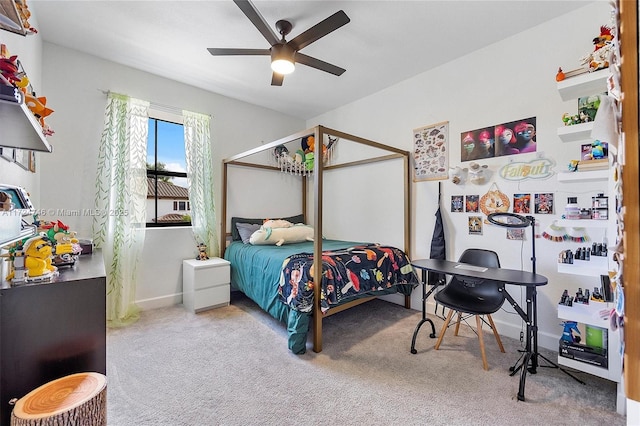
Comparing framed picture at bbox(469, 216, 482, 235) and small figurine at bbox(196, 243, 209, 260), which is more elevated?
framed picture at bbox(469, 216, 482, 235)

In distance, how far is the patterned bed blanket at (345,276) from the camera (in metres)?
2.29

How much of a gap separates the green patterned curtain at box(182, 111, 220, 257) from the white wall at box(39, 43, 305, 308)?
0.16 m

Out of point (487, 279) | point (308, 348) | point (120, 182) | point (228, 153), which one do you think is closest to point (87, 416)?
point (308, 348)

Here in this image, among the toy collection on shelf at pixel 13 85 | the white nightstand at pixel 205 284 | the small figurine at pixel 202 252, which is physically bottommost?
the white nightstand at pixel 205 284

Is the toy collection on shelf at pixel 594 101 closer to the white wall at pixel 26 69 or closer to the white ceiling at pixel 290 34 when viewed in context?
the white ceiling at pixel 290 34

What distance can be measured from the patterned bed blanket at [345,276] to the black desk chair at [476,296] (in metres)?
0.53

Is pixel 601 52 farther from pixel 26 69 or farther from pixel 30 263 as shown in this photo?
pixel 26 69

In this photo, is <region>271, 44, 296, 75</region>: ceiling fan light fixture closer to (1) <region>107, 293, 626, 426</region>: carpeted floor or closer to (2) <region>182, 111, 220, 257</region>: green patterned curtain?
(2) <region>182, 111, 220, 257</region>: green patterned curtain

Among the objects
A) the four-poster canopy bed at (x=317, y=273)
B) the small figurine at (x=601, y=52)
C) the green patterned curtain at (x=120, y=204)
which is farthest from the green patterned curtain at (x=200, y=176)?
the small figurine at (x=601, y=52)

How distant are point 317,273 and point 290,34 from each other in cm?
210

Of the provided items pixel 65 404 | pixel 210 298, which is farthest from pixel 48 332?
pixel 210 298

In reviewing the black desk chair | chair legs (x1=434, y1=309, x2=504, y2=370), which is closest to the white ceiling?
the black desk chair

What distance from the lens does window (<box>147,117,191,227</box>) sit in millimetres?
3334

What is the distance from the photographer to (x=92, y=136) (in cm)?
289
